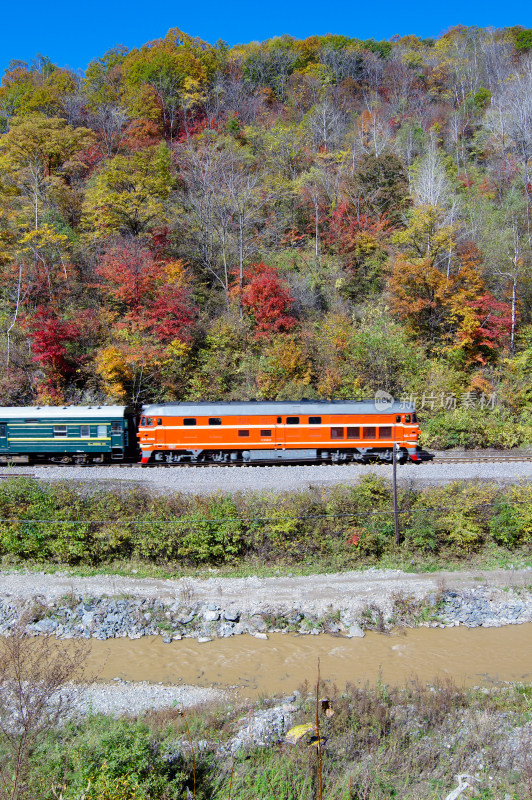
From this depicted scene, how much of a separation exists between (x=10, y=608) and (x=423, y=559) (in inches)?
559

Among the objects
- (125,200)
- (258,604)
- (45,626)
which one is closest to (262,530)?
(258,604)

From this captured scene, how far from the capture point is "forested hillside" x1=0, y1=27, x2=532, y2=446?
3095 cm

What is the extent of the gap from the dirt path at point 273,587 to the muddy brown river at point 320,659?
1297 millimetres

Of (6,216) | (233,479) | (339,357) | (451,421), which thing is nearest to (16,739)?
(233,479)

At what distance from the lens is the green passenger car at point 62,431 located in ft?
83.0

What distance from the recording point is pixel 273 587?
17.9m

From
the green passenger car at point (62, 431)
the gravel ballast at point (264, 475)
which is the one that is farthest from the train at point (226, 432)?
the gravel ballast at point (264, 475)

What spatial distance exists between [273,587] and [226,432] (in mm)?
8733

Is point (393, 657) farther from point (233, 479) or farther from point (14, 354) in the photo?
point (14, 354)

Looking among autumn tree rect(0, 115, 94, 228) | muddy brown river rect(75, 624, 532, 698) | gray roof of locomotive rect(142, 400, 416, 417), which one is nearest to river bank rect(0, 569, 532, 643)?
muddy brown river rect(75, 624, 532, 698)

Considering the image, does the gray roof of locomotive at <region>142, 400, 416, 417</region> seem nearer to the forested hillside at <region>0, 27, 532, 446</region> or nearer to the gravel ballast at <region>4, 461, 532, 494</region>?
the gravel ballast at <region>4, 461, 532, 494</region>

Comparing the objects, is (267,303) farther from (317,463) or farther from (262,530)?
(262,530)

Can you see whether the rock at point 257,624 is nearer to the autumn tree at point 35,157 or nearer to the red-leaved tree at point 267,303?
the red-leaved tree at point 267,303

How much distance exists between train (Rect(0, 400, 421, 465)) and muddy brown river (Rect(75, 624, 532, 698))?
33.4ft
